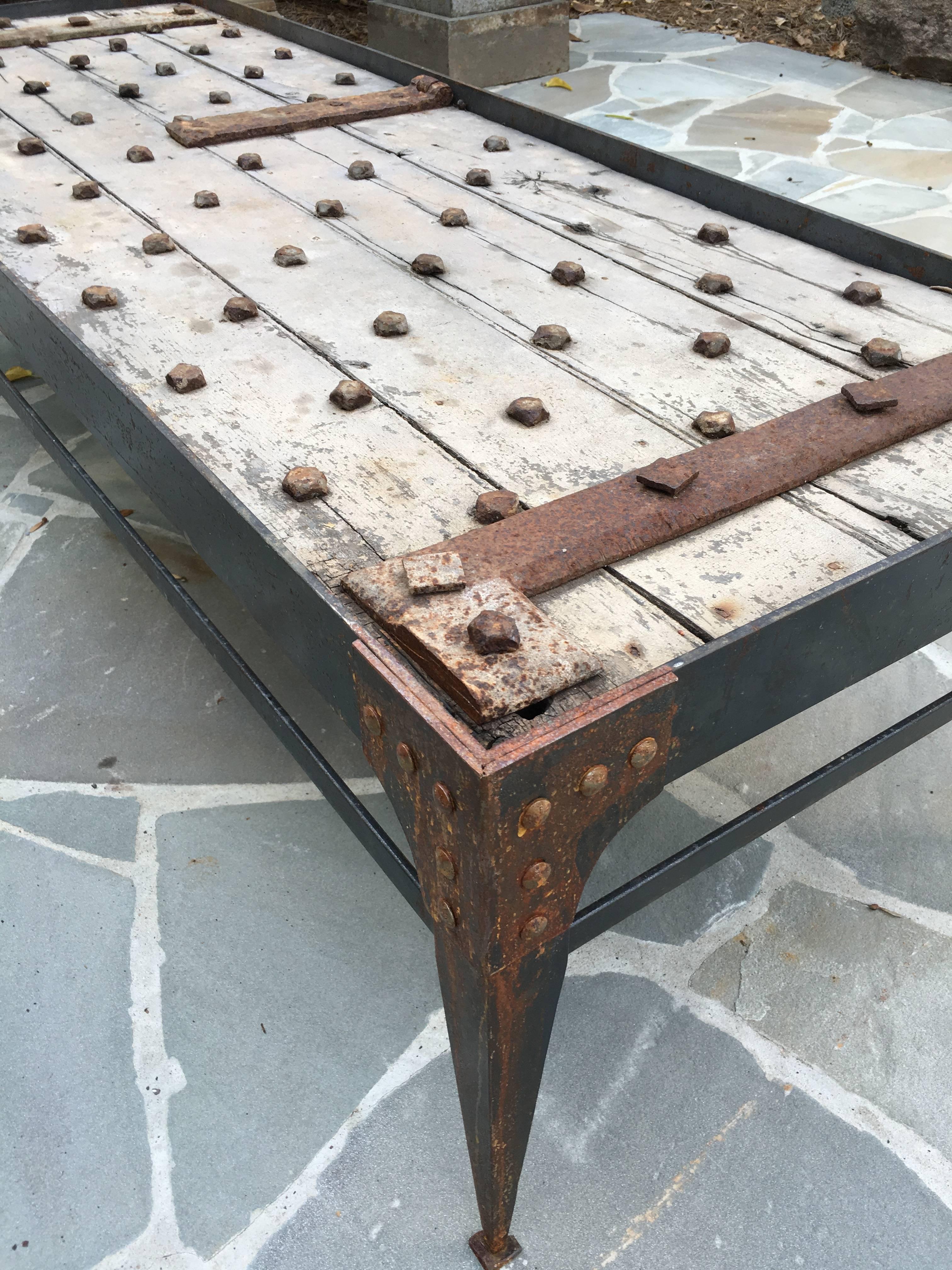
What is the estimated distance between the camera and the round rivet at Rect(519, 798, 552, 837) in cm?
96

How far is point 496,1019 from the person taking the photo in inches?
45.8

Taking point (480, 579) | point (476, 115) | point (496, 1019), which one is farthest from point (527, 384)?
point (476, 115)

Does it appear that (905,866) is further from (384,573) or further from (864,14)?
(864,14)

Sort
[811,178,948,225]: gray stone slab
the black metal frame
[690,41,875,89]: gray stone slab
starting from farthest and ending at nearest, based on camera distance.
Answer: [690,41,875,89]: gray stone slab, [811,178,948,225]: gray stone slab, the black metal frame

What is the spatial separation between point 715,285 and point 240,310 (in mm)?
922

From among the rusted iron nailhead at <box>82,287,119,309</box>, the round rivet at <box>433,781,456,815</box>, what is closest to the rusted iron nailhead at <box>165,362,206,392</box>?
the rusted iron nailhead at <box>82,287,119,309</box>

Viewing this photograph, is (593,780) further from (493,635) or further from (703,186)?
(703,186)

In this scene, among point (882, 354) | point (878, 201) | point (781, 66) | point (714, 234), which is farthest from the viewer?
point (781, 66)

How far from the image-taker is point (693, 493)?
4.45 ft

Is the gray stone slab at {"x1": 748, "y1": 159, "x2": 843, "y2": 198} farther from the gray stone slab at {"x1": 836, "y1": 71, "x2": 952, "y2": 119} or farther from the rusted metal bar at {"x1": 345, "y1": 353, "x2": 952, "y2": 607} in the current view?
the rusted metal bar at {"x1": 345, "y1": 353, "x2": 952, "y2": 607}

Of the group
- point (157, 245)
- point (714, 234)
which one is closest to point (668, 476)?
point (714, 234)

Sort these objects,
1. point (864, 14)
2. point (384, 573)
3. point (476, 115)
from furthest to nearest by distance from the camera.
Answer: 1. point (864, 14)
2. point (476, 115)
3. point (384, 573)

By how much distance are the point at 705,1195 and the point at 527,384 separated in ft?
4.51

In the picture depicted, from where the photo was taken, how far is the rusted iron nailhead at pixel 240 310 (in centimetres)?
190
